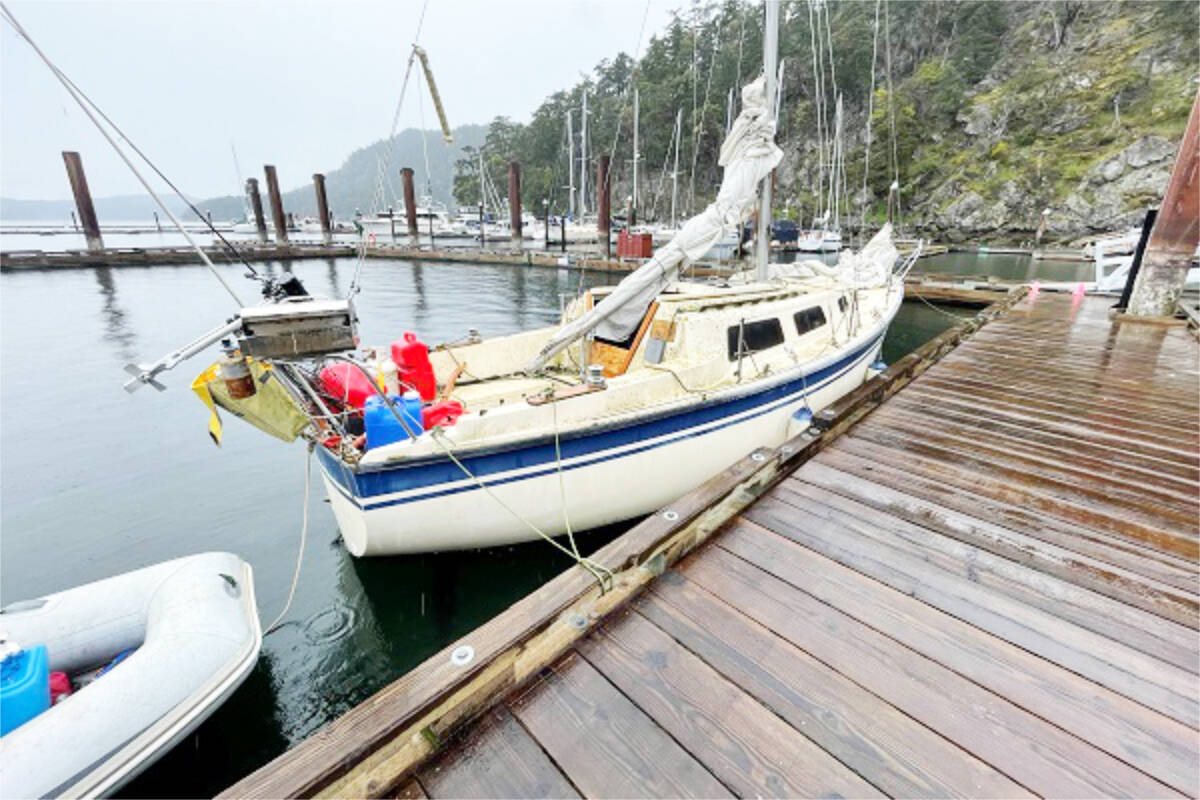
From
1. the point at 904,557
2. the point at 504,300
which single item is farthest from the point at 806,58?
the point at 904,557

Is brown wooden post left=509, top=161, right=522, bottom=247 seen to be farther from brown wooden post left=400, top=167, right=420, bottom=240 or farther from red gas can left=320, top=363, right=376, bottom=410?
red gas can left=320, top=363, right=376, bottom=410

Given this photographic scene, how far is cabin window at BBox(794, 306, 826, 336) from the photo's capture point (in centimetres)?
748

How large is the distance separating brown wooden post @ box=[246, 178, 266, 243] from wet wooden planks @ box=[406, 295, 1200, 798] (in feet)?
156

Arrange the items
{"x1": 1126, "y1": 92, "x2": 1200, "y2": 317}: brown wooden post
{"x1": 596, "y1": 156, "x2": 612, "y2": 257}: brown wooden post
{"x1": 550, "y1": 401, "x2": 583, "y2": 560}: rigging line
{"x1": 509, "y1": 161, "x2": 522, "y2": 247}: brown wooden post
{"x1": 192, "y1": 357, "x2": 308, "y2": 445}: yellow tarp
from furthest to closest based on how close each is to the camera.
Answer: {"x1": 509, "y1": 161, "x2": 522, "y2": 247}: brown wooden post < {"x1": 596, "y1": 156, "x2": 612, "y2": 257}: brown wooden post < {"x1": 1126, "y1": 92, "x2": 1200, "y2": 317}: brown wooden post < {"x1": 550, "y1": 401, "x2": 583, "y2": 560}: rigging line < {"x1": 192, "y1": 357, "x2": 308, "y2": 445}: yellow tarp

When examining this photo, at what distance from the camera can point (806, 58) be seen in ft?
190

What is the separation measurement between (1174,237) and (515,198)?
32.1 metres

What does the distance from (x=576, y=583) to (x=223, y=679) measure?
269 centimetres

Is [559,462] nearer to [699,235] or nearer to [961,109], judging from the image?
[699,235]

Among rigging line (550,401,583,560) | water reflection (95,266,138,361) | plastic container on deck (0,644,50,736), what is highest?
rigging line (550,401,583,560)

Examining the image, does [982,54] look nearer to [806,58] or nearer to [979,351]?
[806,58]

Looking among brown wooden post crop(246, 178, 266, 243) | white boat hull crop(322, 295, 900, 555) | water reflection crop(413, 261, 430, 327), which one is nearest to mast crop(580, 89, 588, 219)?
water reflection crop(413, 261, 430, 327)

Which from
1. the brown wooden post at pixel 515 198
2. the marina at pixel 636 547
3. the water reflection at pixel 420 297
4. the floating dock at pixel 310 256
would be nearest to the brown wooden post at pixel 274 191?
the floating dock at pixel 310 256

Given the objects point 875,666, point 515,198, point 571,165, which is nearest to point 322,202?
point 515,198

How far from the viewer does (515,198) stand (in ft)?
113
